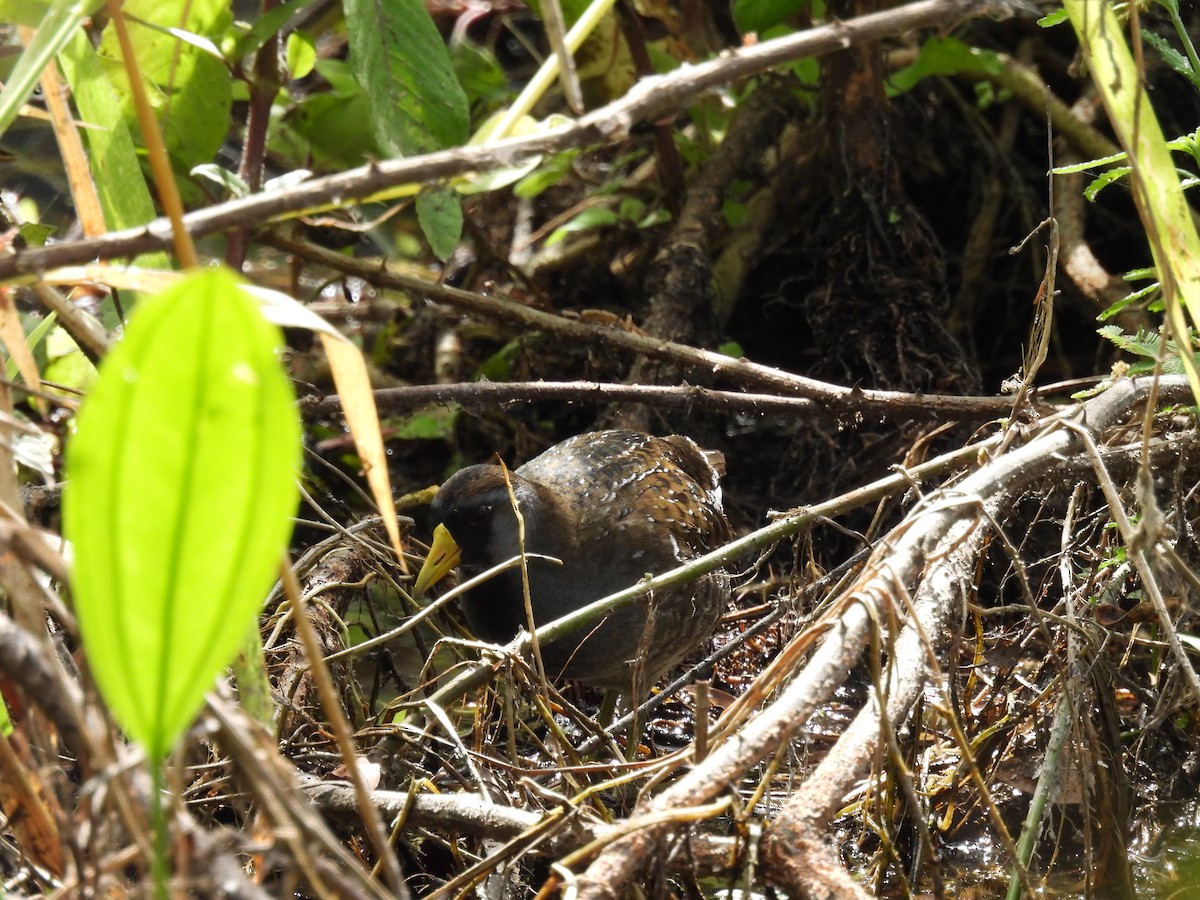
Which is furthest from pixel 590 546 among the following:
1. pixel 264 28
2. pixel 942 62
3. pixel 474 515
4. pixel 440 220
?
pixel 942 62

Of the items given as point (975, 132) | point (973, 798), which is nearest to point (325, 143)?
point (975, 132)

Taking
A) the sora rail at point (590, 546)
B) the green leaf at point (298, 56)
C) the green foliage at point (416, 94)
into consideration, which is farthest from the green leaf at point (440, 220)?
the green leaf at point (298, 56)

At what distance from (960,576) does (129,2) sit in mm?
2172

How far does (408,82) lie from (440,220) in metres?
0.31

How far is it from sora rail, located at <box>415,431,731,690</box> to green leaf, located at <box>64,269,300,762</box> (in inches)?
69.9

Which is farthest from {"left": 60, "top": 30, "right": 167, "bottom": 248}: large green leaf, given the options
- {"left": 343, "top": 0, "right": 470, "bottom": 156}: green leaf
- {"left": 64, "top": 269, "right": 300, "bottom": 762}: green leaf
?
{"left": 64, "top": 269, "right": 300, "bottom": 762}: green leaf

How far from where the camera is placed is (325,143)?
145 inches

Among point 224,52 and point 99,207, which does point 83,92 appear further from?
point 224,52

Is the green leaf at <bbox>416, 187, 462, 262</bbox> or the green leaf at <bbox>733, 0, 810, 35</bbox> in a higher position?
the green leaf at <bbox>733, 0, 810, 35</bbox>

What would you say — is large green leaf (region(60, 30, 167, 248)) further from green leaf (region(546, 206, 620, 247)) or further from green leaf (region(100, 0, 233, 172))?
green leaf (region(546, 206, 620, 247))

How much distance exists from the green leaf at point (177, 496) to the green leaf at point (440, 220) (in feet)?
5.91

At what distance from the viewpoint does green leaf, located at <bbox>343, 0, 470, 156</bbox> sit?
8.32 feet

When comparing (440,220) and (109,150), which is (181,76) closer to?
(440,220)

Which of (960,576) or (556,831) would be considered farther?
(960,576)
